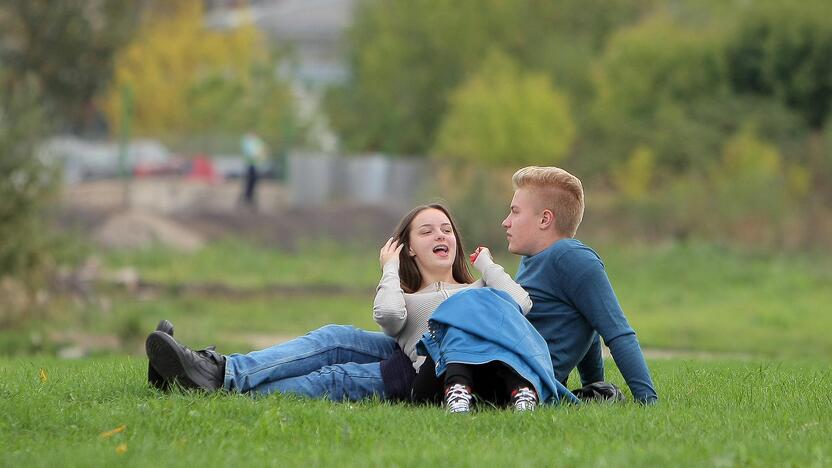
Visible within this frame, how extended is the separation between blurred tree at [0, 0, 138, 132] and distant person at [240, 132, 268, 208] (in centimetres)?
706

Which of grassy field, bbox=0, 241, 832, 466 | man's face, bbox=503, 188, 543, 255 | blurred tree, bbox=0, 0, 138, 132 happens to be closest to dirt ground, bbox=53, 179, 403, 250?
blurred tree, bbox=0, 0, 138, 132

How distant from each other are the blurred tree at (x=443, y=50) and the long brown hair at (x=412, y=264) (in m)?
38.5

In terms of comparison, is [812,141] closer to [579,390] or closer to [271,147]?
[271,147]

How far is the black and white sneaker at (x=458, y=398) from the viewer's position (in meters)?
6.79

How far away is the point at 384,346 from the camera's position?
782 centimetres

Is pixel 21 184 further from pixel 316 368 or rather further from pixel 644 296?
pixel 316 368

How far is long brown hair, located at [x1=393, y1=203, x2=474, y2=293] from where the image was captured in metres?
7.82

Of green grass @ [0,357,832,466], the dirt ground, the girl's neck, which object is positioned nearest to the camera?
green grass @ [0,357,832,466]

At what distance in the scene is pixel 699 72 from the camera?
133 feet

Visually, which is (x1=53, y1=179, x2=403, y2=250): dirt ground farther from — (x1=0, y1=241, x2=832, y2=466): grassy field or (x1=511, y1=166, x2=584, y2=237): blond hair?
(x1=511, y1=166, x2=584, y2=237): blond hair

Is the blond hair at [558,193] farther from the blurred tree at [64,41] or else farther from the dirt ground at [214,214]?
the blurred tree at [64,41]

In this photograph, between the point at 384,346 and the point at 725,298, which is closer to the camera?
the point at 384,346

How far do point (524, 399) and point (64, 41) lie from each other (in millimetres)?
39863

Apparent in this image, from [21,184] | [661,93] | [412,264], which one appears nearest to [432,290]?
[412,264]
